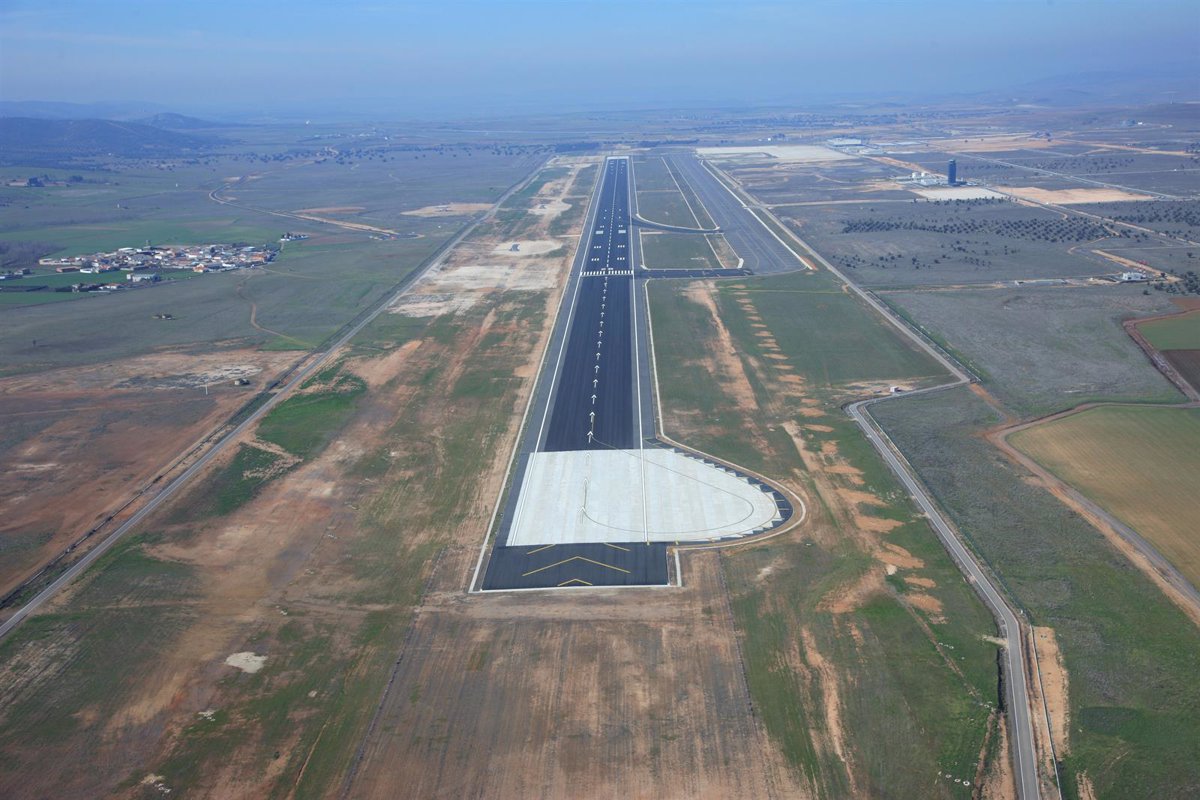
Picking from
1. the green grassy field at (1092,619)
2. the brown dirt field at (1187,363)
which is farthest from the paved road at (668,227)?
the green grassy field at (1092,619)

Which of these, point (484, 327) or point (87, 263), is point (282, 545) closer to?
point (484, 327)

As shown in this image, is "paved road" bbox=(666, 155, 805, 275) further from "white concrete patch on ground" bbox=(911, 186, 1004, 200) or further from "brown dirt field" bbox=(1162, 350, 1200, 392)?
"brown dirt field" bbox=(1162, 350, 1200, 392)

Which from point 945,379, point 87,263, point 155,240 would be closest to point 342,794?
point 945,379

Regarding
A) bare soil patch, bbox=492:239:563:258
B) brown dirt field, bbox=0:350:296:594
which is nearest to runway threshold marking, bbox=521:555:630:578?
brown dirt field, bbox=0:350:296:594

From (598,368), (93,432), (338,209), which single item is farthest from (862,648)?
(338,209)

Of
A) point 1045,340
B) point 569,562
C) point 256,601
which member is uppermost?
point 1045,340

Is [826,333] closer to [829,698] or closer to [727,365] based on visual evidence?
[727,365]
